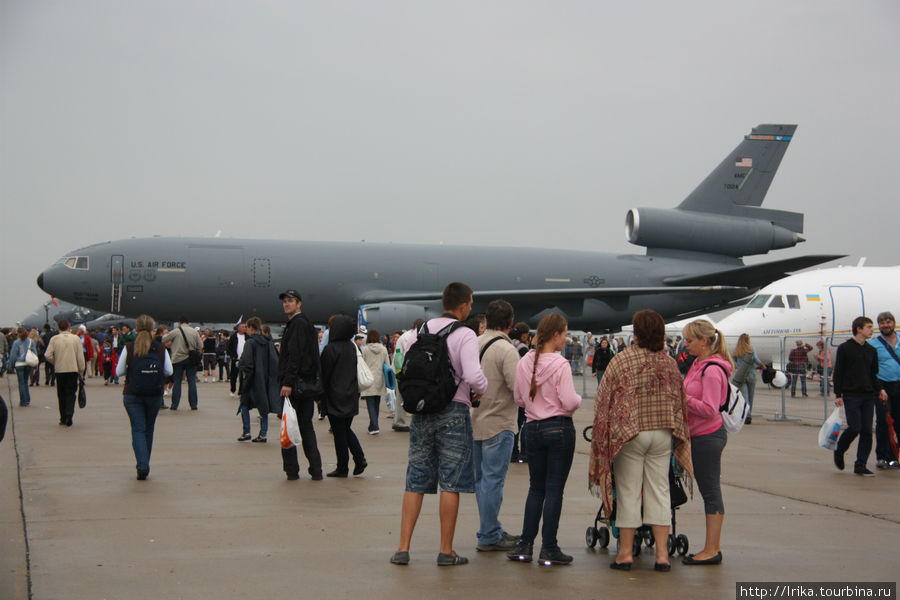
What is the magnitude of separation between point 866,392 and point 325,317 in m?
19.7

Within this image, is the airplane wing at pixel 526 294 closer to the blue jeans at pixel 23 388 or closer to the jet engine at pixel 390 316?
the jet engine at pixel 390 316

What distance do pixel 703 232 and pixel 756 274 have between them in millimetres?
2940

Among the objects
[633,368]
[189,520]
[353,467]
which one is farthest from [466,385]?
[353,467]

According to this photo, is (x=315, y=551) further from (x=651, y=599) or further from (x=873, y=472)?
(x=873, y=472)

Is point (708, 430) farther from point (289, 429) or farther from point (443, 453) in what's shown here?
point (289, 429)

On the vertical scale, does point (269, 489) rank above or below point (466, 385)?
below

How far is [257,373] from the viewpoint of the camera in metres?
11.1

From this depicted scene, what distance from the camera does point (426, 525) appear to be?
6.66m

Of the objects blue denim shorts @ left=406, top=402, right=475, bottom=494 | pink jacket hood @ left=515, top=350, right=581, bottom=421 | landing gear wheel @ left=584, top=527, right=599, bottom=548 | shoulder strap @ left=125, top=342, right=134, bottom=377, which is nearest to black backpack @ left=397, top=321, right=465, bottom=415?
blue denim shorts @ left=406, top=402, right=475, bottom=494

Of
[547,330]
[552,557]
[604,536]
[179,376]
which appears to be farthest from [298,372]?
[179,376]

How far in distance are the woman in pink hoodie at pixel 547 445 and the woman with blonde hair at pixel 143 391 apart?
14.1 ft

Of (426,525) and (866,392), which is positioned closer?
(426,525)

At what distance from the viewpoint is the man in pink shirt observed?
17.7 feet

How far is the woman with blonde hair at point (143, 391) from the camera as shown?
8.30 m
